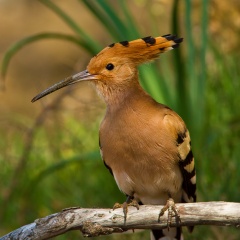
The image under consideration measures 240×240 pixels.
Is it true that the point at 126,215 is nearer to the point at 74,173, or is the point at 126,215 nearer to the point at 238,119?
the point at 238,119

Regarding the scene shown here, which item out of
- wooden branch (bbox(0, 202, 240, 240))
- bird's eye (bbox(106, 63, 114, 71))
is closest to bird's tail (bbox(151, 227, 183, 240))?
wooden branch (bbox(0, 202, 240, 240))

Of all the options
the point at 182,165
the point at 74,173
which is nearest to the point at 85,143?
the point at 74,173

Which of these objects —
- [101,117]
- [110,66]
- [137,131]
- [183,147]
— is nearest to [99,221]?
[137,131]

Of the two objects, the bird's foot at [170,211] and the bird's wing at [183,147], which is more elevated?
the bird's wing at [183,147]

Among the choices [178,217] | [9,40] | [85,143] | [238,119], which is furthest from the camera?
[9,40]

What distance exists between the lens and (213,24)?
16.3 ft

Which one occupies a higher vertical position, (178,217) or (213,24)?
(213,24)

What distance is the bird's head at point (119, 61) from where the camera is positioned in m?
3.00

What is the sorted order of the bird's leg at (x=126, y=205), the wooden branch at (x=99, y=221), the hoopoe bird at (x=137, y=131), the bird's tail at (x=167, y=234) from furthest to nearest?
the bird's tail at (x=167, y=234)
the hoopoe bird at (x=137, y=131)
the bird's leg at (x=126, y=205)
the wooden branch at (x=99, y=221)

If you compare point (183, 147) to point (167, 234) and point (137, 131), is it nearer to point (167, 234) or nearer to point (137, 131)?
point (137, 131)

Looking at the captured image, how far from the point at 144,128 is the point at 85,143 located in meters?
1.81

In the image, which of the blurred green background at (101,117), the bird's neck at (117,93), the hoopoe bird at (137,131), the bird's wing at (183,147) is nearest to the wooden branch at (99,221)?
the hoopoe bird at (137,131)

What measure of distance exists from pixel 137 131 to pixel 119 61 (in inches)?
11.2

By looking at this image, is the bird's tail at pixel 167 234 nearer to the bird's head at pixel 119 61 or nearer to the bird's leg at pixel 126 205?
the bird's leg at pixel 126 205
